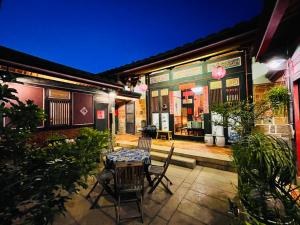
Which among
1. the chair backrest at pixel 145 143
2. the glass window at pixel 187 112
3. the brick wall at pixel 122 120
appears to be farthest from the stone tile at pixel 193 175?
the brick wall at pixel 122 120

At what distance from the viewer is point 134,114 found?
9.93 metres

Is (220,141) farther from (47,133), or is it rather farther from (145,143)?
(47,133)

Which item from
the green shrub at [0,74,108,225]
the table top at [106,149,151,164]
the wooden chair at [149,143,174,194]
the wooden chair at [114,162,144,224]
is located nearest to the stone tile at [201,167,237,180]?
the wooden chair at [149,143,174,194]

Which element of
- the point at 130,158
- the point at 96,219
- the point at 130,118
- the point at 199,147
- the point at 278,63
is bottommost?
the point at 96,219

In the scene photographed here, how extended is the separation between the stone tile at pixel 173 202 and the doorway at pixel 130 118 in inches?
267

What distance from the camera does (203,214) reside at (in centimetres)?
260

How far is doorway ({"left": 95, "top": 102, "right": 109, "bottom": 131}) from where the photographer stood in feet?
23.4

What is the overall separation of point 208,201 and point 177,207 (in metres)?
0.69

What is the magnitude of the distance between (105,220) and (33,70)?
15.6 feet

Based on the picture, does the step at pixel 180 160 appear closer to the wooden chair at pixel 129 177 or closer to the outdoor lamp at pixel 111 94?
the wooden chair at pixel 129 177

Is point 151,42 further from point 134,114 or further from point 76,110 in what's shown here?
point 76,110

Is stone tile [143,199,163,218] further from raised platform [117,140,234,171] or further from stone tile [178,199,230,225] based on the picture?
raised platform [117,140,234,171]

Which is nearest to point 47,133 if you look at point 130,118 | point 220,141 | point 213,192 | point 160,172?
point 160,172

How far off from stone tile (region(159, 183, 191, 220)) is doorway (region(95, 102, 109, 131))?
503 cm
